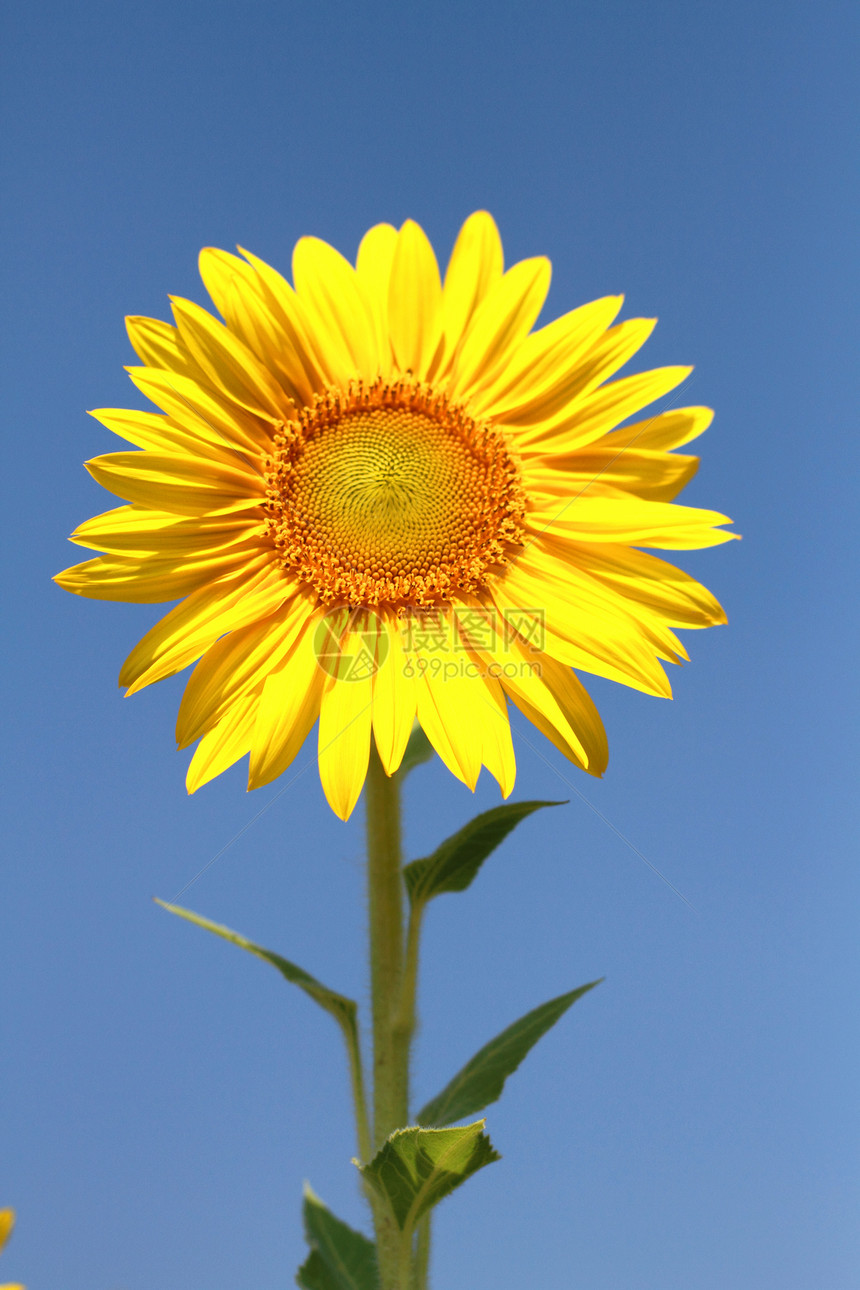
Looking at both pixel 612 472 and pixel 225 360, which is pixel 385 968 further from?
pixel 225 360

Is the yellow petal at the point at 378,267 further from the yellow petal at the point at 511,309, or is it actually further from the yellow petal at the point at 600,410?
the yellow petal at the point at 600,410

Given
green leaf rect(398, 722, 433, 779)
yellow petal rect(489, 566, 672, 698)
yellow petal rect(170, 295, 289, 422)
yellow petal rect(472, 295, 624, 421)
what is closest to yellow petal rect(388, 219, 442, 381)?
yellow petal rect(472, 295, 624, 421)

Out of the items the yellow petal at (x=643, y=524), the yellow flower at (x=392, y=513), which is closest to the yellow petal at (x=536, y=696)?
the yellow flower at (x=392, y=513)

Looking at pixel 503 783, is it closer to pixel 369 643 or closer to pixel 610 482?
pixel 369 643

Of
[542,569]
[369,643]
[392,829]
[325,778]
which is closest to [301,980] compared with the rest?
[392,829]

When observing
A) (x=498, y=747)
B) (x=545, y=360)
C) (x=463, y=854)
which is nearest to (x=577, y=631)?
(x=498, y=747)

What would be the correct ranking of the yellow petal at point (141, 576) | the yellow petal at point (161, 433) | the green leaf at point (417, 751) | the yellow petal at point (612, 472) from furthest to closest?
1. the green leaf at point (417, 751)
2. the yellow petal at point (612, 472)
3. the yellow petal at point (161, 433)
4. the yellow petal at point (141, 576)
